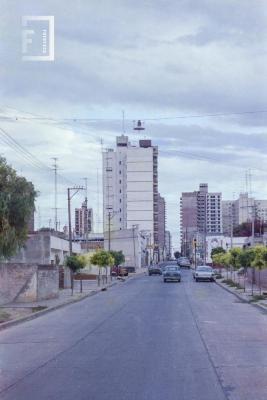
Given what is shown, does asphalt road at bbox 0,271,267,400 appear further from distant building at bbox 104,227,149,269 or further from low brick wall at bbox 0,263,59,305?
distant building at bbox 104,227,149,269

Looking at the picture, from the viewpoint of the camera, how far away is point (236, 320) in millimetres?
25188

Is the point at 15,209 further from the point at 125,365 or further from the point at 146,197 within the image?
the point at 146,197

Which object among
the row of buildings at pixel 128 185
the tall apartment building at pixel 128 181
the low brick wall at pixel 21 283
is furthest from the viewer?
the tall apartment building at pixel 128 181

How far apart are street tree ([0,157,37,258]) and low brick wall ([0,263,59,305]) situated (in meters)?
11.8

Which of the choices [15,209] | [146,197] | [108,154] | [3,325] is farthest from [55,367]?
[146,197]

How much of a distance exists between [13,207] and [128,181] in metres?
122

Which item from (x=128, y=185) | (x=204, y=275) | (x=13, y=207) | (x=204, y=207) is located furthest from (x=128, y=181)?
(x=13, y=207)

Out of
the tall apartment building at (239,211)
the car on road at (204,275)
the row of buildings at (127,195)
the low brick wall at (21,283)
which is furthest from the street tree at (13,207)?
the tall apartment building at (239,211)

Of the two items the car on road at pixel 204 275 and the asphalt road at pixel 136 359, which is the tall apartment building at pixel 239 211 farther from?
the asphalt road at pixel 136 359

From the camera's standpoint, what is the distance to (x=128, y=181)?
147250mm

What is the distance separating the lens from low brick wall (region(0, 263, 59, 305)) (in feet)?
122

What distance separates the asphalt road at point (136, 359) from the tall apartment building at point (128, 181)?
108 m

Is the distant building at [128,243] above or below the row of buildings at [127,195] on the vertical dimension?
below

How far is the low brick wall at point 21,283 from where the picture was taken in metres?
37.3
